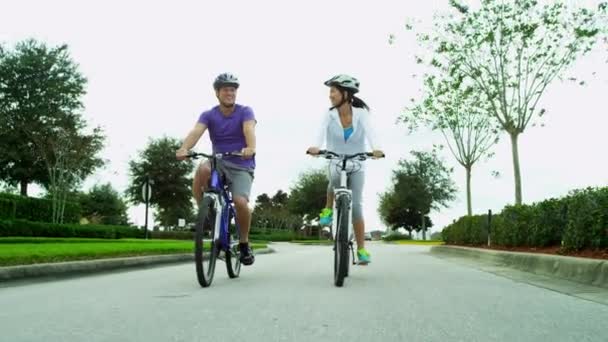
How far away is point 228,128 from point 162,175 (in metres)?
49.5

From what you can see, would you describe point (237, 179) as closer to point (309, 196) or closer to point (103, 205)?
point (309, 196)

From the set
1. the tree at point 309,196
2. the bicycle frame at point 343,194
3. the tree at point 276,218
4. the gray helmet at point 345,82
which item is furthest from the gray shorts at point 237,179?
the tree at point 276,218

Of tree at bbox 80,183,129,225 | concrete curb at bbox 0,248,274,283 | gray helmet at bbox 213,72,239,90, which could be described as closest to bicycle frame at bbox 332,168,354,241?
gray helmet at bbox 213,72,239,90

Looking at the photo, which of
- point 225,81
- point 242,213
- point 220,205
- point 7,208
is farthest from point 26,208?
point 220,205

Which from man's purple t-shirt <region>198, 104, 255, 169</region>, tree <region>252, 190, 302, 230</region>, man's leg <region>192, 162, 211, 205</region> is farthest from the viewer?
tree <region>252, 190, 302, 230</region>

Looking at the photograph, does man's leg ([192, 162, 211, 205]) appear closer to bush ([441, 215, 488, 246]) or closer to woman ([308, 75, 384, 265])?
woman ([308, 75, 384, 265])

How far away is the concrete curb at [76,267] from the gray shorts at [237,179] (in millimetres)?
3191

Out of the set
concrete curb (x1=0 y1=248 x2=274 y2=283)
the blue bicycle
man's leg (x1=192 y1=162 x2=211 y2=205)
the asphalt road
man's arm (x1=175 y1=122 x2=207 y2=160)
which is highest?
man's arm (x1=175 y1=122 x2=207 y2=160)

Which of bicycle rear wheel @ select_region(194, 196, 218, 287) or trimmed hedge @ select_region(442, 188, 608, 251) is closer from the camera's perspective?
bicycle rear wheel @ select_region(194, 196, 218, 287)

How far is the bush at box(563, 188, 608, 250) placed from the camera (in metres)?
8.87

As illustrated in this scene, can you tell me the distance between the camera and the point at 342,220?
7.07 m

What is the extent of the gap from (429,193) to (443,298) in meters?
61.8

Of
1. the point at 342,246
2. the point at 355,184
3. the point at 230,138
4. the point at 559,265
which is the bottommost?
the point at 559,265

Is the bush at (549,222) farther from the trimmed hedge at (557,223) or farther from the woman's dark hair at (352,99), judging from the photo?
the woman's dark hair at (352,99)
